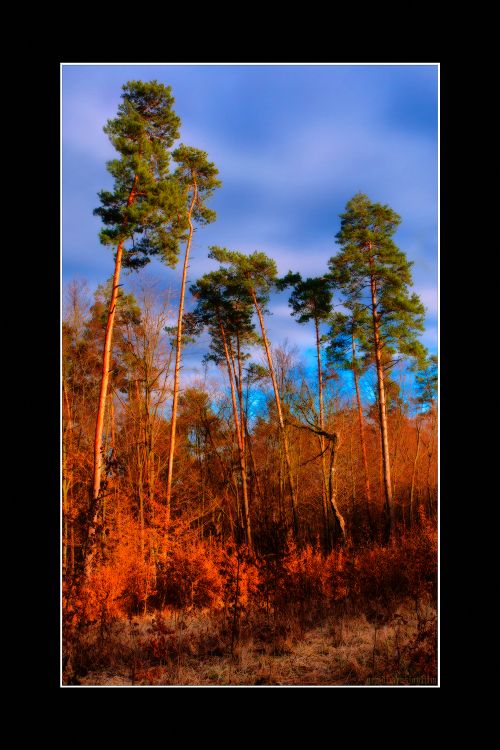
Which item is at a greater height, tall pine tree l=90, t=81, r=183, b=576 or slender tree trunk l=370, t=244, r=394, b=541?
tall pine tree l=90, t=81, r=183, b=576

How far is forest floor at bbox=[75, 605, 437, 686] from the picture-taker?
16.0 ft

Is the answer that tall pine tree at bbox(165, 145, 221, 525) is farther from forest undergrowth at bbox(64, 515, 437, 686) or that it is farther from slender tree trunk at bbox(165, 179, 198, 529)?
forest undergrowth at bbox(64, 515, 437, 686)

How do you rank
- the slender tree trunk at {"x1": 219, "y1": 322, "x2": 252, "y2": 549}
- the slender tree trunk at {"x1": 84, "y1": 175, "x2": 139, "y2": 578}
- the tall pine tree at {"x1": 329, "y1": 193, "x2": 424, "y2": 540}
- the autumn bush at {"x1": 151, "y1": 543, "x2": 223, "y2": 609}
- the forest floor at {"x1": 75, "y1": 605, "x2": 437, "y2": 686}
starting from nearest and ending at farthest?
the forest floor at {"x1": 75, "y1": 605, "x2": 437, "y2": 686} → the slender tree trunk at {"x1": 84, "y1": 175, "x2": 139, "y2": 578} → the autumn bush at {"x1": 151, "y1": 543, "x2": 223, "y2": 609} → the tall pine tree at {"x1": 329, "y1": 193, "x2": 424, "y2": 540} → the slender tree trunk at {"x1": 219, "y1": 322, "x2": 252, "y2": 549}

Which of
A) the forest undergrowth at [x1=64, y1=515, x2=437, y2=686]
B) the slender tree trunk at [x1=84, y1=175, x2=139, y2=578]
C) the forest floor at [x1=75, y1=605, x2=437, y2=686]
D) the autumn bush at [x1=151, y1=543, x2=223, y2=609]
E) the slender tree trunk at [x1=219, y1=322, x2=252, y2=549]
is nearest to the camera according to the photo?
the forest floor at [x1=75, y1=605, x2=437, y2=686]

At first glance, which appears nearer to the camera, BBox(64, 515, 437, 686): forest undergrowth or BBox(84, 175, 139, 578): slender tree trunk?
BBox(64, 515, 437, 686): forest undergrowth

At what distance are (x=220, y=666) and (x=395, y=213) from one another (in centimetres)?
1112

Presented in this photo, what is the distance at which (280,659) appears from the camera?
550 cm

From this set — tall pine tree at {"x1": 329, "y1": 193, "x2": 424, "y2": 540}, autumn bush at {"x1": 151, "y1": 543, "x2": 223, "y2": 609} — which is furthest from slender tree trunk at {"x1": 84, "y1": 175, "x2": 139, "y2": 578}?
tall pine tree at {"x1": 329, "y1": 193, "x2": 424, "y2": 540}

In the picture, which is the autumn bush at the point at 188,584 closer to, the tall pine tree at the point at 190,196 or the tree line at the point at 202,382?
the tree line at the point at 202,382
